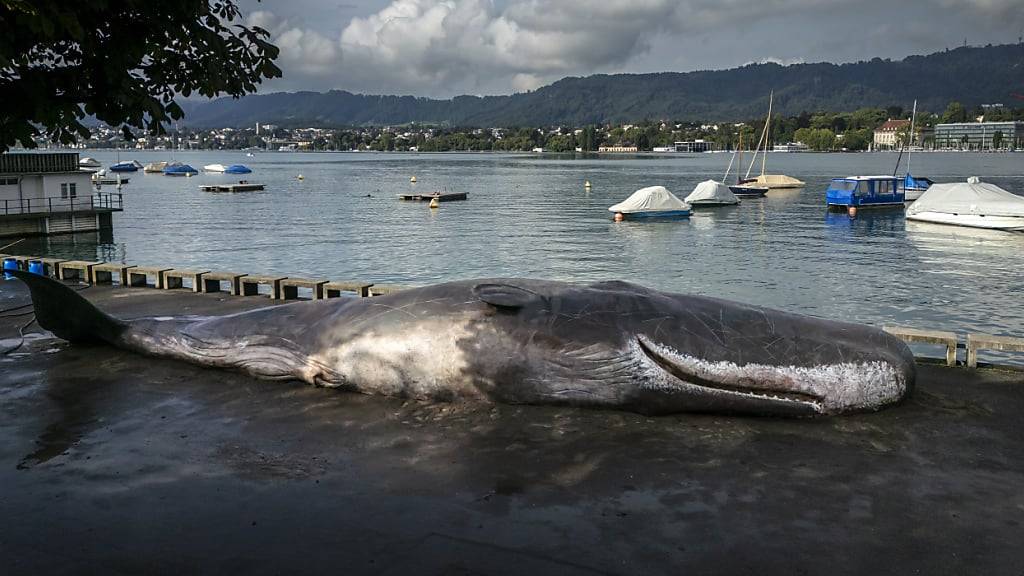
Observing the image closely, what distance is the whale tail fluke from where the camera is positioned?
41.3ft

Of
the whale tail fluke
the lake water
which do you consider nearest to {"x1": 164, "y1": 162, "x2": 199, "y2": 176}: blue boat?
the lake water

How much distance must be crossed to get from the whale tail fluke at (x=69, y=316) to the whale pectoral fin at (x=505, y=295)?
663 cm

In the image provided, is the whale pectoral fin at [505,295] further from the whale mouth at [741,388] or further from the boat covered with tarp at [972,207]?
the boat covered with tarp at [972,207]

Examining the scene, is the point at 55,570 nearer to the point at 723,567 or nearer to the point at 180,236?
the point at 723,567

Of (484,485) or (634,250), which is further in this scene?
(634,250)

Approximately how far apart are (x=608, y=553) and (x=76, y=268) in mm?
21556

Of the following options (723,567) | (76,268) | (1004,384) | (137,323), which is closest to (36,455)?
(137,323)

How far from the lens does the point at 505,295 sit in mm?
10523

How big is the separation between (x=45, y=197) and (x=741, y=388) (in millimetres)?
59128

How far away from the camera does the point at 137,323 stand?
13250 millimetres

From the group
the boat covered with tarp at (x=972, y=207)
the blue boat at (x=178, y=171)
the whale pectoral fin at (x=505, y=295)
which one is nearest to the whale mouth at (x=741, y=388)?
the whale pectoral fin at (x=505, y=295)

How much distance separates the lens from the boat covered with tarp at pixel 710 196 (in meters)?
81.6

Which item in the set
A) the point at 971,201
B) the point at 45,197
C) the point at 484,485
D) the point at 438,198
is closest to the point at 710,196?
the point at 971,201

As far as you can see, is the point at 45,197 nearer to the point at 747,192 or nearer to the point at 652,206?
the point at 652,206
